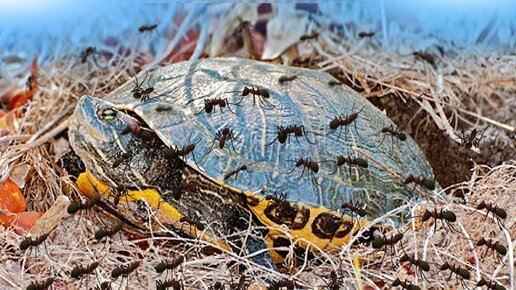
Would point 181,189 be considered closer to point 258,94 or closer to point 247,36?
point 258,94

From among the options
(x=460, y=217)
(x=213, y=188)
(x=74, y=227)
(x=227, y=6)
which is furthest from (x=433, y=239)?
(x=227, y=6)

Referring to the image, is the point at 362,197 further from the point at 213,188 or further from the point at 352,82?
the point at 352,82

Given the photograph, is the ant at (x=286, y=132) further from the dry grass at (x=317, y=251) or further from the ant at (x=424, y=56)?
the ant at (x=424, y=56)

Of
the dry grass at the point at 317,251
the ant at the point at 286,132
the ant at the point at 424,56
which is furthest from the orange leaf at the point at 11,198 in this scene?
the ant at the point at 424,56

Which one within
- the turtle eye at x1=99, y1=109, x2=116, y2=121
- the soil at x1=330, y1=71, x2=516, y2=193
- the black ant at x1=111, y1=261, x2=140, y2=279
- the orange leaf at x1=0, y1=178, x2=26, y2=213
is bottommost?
the soil at x1=330, y1=71, x2=516, y2=193

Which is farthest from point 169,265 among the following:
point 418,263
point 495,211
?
point 495,211

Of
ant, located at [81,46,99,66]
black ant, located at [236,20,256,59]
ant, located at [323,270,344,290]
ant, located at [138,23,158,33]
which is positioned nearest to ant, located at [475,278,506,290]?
ant, located at [323,270,344,290]

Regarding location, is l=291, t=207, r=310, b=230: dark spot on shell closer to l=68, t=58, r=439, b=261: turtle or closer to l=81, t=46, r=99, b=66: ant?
l=68, t=58, r=439, b=261: turtle
